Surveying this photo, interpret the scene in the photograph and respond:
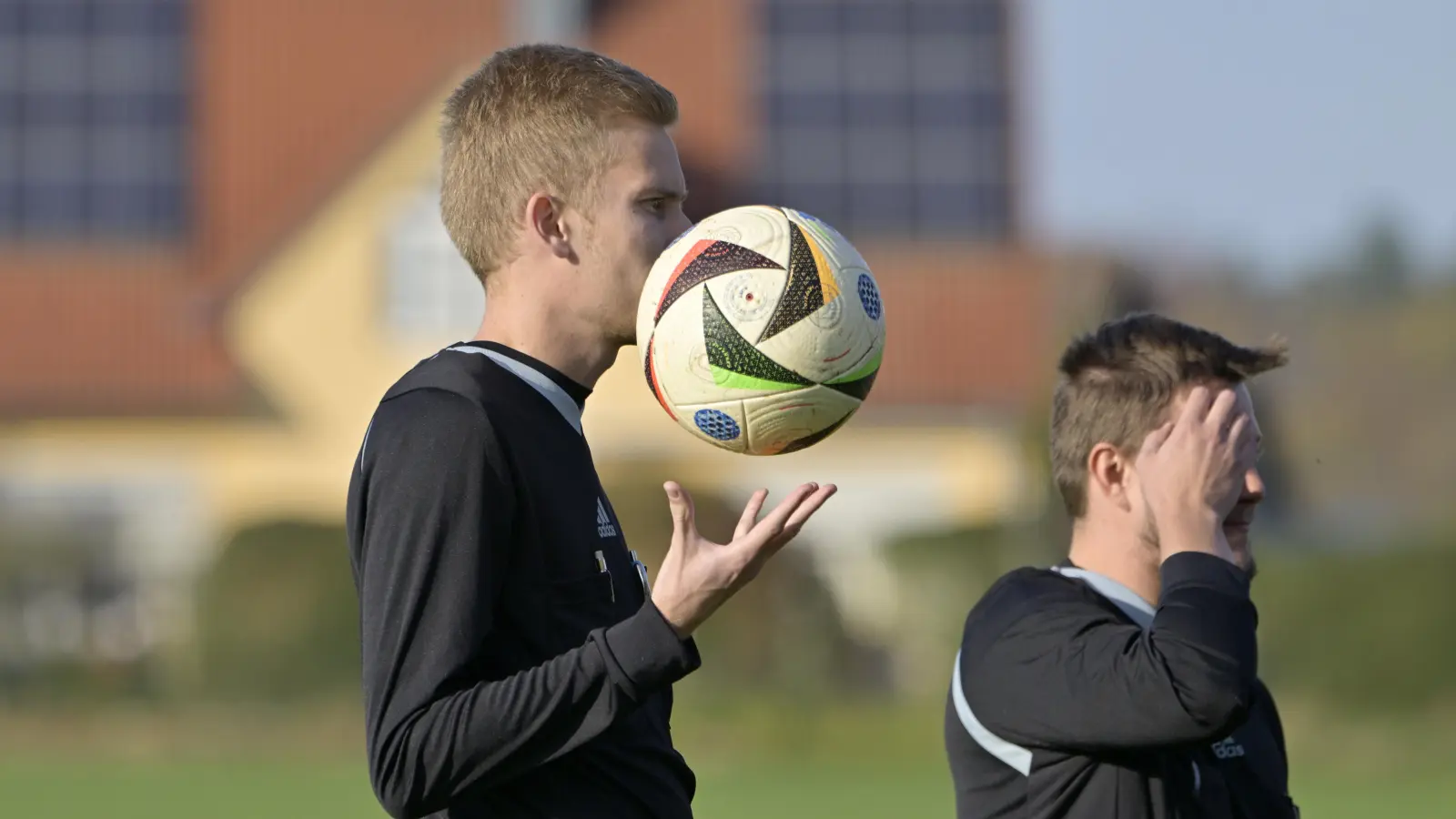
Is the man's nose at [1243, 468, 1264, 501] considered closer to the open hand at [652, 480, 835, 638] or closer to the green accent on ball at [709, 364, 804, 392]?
the green accent on ball at [709, 364, 804, 392]

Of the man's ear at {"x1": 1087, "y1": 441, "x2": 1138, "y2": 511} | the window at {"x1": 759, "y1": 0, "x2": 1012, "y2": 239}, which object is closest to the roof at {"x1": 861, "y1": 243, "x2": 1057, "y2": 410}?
the window at {"x1": 759, "y1": 0, "x2": 1012, "y2": 239}

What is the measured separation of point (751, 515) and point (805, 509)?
10 cm

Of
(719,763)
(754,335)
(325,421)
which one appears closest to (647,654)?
(754,335)

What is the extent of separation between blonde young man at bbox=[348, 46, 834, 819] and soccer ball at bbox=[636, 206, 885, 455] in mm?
87

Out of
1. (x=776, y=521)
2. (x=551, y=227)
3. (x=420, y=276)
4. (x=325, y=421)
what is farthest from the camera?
(x=325, y=421)

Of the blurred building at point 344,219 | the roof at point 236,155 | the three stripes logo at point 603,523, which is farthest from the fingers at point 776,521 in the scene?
the roof at point 236,155

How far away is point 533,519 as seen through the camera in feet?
11.2

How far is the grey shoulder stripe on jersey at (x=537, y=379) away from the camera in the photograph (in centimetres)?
357

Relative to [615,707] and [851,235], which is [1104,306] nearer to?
[851,235]

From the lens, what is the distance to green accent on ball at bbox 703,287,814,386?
12.0 ft

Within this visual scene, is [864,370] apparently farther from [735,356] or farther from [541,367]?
[541,367]

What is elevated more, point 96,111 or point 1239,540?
point 96,111

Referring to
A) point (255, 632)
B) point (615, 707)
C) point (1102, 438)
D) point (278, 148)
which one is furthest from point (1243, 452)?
point (278, 148)

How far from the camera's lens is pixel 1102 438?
4.05 meters
